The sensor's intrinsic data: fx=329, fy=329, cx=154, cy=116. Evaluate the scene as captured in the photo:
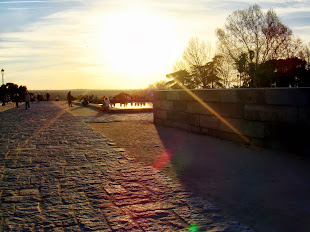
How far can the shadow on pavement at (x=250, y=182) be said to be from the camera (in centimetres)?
364

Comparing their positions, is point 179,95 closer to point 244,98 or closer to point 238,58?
point 244,98

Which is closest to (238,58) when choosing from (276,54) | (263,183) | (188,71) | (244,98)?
(276,54)

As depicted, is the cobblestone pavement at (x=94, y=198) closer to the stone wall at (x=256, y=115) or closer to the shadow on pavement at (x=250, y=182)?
the shadow on pavement at (x=250, y=182)

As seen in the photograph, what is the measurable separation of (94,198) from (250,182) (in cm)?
229

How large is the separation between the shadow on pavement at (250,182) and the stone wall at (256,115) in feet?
1.17

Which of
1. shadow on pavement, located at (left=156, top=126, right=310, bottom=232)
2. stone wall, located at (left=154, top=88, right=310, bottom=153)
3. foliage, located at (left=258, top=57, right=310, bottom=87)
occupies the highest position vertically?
foliage, located at (left=258, top=57, right=310, bottom=87)

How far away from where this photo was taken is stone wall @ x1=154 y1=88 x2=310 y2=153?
645 cm

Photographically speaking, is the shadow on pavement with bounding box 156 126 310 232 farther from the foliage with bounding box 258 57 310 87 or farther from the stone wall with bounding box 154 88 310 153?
the foliage with bounding box 258 57 310 87

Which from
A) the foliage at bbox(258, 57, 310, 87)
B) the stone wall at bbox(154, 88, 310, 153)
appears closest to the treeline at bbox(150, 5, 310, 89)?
the foliage at bbox(258, 57, 310, 87)

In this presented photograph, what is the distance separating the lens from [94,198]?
4250mm

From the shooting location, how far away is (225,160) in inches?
251

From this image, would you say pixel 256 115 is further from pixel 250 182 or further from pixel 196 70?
pixel 196 70

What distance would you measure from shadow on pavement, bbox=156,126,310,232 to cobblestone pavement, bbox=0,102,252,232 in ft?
0.92

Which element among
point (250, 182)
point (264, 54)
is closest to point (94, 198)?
point (250, 182)
